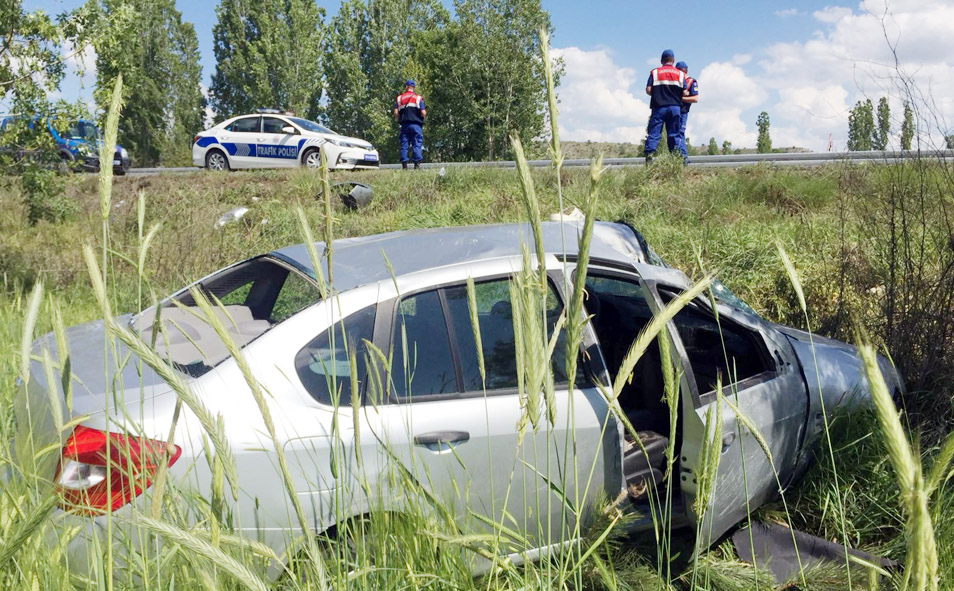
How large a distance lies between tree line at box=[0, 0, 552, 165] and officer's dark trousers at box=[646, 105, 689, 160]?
19.7m

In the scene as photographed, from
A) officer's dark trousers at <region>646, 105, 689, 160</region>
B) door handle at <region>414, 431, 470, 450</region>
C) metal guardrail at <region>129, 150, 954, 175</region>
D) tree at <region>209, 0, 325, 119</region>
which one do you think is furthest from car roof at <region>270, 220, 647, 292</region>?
tree at <region>209, 0, 325, 119</region>

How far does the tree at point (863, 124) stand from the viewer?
17.0 feet

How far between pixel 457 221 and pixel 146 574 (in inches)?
375

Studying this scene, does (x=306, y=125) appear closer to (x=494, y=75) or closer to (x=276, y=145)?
(x=276, y=145)

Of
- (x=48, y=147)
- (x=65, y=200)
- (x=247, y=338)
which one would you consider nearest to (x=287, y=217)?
(x=48, y=147)

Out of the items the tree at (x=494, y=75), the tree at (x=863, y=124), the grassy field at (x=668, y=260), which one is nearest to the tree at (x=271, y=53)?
the tree at (x=494, y=75)

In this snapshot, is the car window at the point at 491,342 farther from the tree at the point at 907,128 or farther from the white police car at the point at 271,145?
the white police car at the point at 271,145

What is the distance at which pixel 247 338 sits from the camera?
2967 mm

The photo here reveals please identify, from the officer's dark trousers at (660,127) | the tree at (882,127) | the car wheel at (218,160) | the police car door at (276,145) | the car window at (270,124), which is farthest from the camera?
the car wheel at (218,160)

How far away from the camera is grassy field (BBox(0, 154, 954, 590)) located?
70.6 inches

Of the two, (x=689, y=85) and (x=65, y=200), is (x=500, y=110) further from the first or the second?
(x=65, y=200)

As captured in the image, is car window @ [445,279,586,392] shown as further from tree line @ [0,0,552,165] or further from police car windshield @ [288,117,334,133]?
tree line @ [0,0,552,165]

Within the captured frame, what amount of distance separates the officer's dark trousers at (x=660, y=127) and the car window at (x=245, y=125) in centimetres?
919

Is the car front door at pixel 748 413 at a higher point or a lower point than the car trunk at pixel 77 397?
lower
